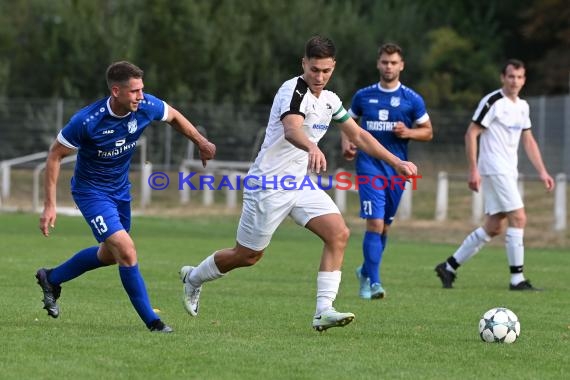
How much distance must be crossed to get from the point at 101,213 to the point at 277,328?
1518 mm

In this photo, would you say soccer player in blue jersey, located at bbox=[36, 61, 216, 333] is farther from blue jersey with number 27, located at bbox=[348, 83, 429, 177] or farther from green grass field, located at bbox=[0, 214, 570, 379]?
blue jersey with number 27, located at bbox=[348, 83, 429, 177]

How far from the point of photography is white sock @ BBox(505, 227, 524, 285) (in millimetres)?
13078

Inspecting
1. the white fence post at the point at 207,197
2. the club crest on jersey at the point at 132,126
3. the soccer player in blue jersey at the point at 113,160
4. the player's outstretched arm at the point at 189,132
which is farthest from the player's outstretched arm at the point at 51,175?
the white fence post at the point at 207,197

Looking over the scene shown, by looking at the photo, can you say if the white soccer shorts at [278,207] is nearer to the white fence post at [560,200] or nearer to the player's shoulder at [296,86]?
the player's shoulder at [296,86]

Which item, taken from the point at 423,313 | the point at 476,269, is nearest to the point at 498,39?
the point at 476,269

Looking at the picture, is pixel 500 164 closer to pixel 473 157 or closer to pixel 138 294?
pixel 473 157

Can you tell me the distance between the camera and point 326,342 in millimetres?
8383

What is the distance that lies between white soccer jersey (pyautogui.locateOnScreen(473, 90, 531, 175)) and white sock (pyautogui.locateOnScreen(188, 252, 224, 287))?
15.3 feet

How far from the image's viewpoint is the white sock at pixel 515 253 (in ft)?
42.9

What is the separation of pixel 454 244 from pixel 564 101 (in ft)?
37.3

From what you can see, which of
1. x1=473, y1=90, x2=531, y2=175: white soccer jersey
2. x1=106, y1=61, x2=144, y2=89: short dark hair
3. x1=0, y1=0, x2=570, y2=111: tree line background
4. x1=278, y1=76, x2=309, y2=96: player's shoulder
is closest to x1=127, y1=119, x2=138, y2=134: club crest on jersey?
x1=106, y1=61, x2=144, y2=89: short dark hair

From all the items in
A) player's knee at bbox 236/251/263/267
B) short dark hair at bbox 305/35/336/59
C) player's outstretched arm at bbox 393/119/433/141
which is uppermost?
short dark hair at bbox 305/35/336/59

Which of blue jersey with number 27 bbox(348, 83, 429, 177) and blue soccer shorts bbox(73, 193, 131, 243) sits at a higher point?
blue jersey with number 27 bbox(348, 83, 429, 177)

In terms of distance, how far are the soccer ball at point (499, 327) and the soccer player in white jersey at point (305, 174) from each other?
105 centimetres
